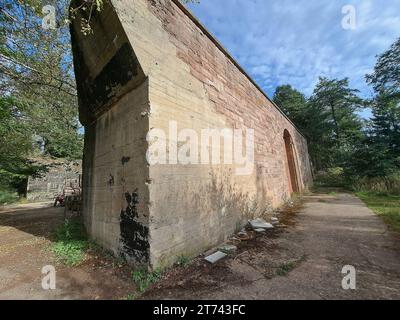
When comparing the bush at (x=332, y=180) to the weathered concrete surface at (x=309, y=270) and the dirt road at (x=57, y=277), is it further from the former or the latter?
the dirt road at (x=57, y=277)

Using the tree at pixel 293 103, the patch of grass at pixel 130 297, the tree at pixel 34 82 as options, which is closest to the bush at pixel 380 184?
the tree at pixel 293 103

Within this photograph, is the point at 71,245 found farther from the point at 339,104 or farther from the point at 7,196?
the point at 339,104

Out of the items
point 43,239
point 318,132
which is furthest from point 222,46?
point 318,132

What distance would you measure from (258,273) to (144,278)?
5.04ft

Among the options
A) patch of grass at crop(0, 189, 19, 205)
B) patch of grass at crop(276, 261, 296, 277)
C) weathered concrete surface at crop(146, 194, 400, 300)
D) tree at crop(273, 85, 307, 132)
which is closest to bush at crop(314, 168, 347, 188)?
tree at crop(273, 85, 307, 132)

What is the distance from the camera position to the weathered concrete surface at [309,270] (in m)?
2.59

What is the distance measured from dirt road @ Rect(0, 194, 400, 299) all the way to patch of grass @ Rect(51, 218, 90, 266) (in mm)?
171

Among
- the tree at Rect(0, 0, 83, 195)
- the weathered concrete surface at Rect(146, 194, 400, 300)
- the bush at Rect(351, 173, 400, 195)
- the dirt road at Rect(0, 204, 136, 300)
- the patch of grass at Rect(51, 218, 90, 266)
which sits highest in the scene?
the tree at Rect(0, 0, 83, 195)

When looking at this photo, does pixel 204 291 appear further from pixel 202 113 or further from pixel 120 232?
pixel 202 113

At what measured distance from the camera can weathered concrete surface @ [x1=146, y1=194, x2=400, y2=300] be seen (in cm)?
259

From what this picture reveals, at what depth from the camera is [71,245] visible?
14.3ft

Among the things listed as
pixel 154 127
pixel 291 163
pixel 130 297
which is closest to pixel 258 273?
pixel 130 297

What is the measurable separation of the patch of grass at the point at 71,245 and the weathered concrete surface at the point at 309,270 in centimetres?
192

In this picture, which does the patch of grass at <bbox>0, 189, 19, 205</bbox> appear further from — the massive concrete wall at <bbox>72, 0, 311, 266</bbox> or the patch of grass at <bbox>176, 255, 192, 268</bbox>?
the patch of grass at <bbox>176, 255, 192, 268</bbox>
